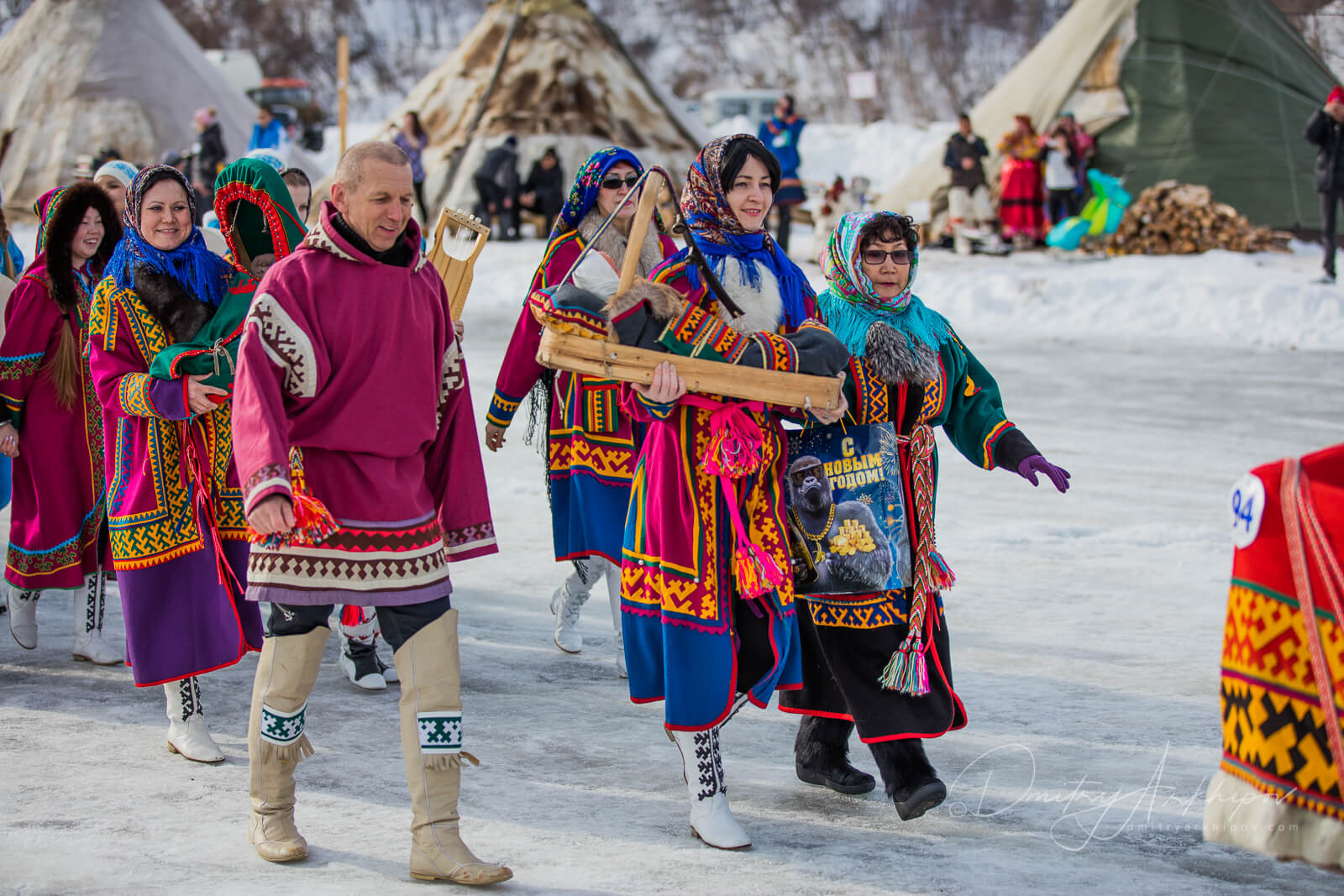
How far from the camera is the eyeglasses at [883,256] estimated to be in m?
3.67

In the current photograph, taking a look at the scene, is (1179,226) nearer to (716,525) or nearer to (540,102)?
(540,102)

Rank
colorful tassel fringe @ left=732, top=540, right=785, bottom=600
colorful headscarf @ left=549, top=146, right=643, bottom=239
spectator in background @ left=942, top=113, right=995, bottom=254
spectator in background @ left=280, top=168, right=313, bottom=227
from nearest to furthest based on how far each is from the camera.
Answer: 1. colorful tassel fringe @ left=732, top=540, right=785, bottom=600
2. colorful headscarf @ left=549, top=146, right=643, bottom=239
3. spectator in background @ left=280, top=168, right=313, bottom=227
4. spectator in background @ left=942, top=113, right=995, bottom=254

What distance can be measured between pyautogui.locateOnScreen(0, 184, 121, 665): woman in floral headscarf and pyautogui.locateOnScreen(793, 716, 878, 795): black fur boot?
2.53 metres

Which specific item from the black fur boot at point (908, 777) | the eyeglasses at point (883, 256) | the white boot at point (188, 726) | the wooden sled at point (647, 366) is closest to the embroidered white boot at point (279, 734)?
the white boot at point (188, 726)

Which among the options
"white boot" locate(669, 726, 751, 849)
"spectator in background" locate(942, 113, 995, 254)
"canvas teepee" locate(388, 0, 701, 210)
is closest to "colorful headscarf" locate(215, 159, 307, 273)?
"white boot" locate(669, 726, 751, 849)

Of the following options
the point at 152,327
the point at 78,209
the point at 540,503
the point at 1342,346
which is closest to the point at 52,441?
the point at 78,209

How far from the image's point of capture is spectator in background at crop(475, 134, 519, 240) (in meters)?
18.6

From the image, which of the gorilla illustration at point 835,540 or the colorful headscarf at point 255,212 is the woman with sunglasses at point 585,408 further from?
the gorilla illustration at point 835,540

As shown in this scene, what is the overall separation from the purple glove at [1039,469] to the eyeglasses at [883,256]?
1.99 feet

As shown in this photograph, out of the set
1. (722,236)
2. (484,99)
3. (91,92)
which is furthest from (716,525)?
(91,92)

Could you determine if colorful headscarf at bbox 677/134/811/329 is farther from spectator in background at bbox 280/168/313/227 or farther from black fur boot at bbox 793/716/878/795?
spectator in background at bbox 280/168/313/227

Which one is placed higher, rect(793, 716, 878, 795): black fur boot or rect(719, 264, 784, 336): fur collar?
rect(719, 264, 784, 336): fur collar

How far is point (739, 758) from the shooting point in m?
4.08

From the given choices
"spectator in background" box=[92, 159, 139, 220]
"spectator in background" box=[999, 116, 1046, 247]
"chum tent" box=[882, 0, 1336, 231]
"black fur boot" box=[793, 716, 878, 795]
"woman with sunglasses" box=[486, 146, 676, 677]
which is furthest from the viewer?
Answer: "chum tent" box=[882, 0, 1336, 231]
